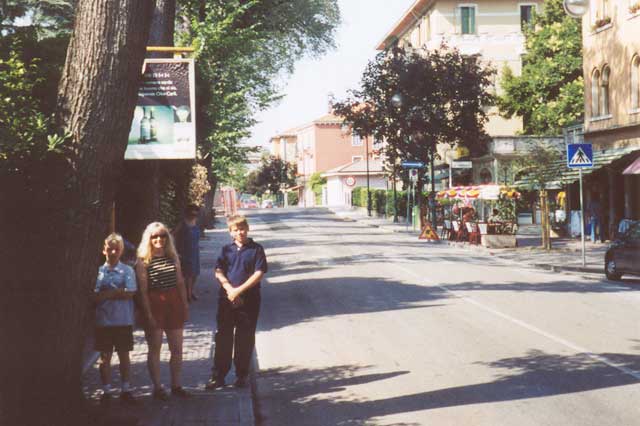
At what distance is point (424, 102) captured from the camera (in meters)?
43.3

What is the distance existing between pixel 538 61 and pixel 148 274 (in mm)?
45445

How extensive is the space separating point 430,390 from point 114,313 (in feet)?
9.45

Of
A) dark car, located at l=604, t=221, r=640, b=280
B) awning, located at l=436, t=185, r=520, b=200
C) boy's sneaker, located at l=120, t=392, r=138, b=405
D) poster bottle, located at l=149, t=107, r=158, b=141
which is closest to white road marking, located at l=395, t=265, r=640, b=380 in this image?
dark car, located at l=604, t=221, r=640, b=280

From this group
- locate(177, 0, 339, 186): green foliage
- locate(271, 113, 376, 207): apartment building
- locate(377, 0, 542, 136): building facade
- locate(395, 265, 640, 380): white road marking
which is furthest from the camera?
locate(271, 113, 376, 207): apartment building

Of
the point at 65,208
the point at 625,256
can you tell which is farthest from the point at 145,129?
the point at 625,256

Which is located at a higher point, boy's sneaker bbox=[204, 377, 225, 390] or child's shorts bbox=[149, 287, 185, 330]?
child's shorts bbox=[149, 287, 185, 330]

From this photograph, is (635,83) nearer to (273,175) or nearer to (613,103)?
(613,103)

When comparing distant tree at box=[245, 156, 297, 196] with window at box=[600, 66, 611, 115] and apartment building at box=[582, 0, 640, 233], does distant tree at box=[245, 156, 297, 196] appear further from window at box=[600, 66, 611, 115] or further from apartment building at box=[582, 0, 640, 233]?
window at box=[600, 66, 611, 115]

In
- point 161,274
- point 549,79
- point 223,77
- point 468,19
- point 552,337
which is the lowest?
point 552,337

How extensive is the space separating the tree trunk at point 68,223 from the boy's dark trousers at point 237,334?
2.29m

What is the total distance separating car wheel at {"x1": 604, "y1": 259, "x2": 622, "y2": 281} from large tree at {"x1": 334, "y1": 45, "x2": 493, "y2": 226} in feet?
74.0

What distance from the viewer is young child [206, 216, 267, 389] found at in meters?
8.74

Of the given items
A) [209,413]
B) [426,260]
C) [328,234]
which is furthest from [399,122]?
[209,413]

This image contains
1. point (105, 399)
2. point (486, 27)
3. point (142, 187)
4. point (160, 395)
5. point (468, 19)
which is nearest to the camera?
point (105, 399)
